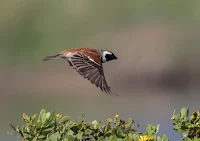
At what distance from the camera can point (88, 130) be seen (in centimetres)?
237

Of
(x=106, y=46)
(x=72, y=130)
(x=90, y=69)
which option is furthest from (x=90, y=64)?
(x=106, y=46)

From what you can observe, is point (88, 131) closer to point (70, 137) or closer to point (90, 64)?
point (70, 137)

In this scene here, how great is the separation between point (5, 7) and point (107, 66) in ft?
5.78

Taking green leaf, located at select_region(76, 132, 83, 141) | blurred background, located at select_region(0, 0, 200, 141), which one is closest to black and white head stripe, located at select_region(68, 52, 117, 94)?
green leaf, located at select_region(76, 132, 83, 141)

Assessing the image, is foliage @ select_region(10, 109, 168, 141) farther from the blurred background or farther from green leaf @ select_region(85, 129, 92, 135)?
the blurred background

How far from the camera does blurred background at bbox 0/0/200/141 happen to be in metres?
7.55

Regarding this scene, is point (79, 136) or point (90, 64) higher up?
point (90, 64)

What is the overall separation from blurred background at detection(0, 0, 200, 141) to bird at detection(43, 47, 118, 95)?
2.69 meters

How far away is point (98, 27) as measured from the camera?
28.8 feet

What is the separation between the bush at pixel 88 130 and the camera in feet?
7.38

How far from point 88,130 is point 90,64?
1.38m

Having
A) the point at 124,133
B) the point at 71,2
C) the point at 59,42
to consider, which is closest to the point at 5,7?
the point at 71,2

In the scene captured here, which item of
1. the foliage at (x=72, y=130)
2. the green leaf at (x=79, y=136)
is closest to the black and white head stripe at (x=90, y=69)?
the foliage at (x=72, y=130)

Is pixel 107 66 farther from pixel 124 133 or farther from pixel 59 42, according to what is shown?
pixel 124 133
